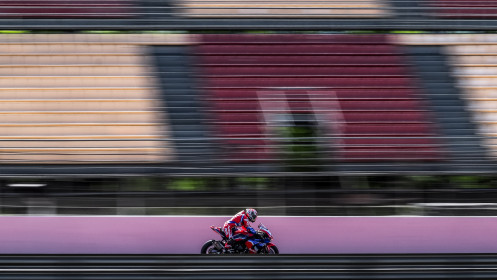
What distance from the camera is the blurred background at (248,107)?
8664mm

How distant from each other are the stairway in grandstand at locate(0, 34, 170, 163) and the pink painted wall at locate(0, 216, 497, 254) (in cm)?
105

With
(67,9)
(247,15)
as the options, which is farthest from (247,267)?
(67,9)

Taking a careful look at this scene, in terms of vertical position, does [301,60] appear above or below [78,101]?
above

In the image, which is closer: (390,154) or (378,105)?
(390,154)

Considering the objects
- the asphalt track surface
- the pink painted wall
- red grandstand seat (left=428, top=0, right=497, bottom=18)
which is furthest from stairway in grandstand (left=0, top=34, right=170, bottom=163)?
red grandstand seat (left=428, top=0, right=497, bottom=18)

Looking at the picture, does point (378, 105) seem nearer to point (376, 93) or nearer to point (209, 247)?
point (376, 93)

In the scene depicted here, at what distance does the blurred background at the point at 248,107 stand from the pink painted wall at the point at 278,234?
14 cm

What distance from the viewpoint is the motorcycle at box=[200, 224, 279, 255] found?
8.38 metres

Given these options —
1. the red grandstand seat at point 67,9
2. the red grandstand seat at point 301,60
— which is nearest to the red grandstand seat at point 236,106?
the red grandstand seat at point 301,60

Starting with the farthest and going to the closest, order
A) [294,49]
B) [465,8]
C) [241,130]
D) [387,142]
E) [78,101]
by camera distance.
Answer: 1. [465,8]
2. [294,49]
3. [78,101]
4. [241,130]
5. [387,142]

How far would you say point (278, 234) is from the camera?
8.62 meters

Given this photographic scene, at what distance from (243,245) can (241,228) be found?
238 mm

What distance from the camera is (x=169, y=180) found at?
8727 mm

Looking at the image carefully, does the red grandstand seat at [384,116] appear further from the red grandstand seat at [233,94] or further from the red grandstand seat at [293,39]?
the red grandstand seat at [293,39]
